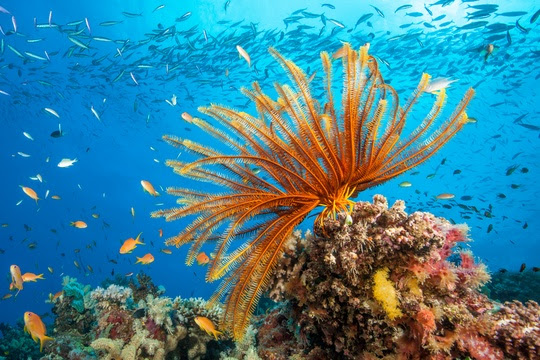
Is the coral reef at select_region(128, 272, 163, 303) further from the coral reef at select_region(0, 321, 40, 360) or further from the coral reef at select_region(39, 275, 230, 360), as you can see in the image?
the coral reef at select_region(0, 321, 40, 360)

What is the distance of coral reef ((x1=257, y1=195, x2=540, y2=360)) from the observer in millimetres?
2504

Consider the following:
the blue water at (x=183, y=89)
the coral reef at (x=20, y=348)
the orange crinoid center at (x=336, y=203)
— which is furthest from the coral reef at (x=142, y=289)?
the orange crinoid center at (x=336, y=203)

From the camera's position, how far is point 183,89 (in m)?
37.9

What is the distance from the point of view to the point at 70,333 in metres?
8.39

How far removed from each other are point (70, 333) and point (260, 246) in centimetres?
875

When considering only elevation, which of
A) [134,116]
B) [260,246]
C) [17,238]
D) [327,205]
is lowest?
[260,246]

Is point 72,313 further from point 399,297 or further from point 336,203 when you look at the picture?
point 399,297

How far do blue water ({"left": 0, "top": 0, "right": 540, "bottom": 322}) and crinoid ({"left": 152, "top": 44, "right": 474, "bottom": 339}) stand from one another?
1.73m

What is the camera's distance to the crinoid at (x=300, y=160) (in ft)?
9.84

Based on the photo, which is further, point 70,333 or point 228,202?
point 70,333

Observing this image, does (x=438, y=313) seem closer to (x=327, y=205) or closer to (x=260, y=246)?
(x=327, y=205)

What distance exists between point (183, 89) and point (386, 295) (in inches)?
1565

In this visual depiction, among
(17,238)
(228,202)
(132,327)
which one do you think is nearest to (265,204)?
(228,202)

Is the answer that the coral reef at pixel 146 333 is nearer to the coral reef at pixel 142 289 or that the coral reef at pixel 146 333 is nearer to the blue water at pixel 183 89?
the coral reef at pixel 142 289
